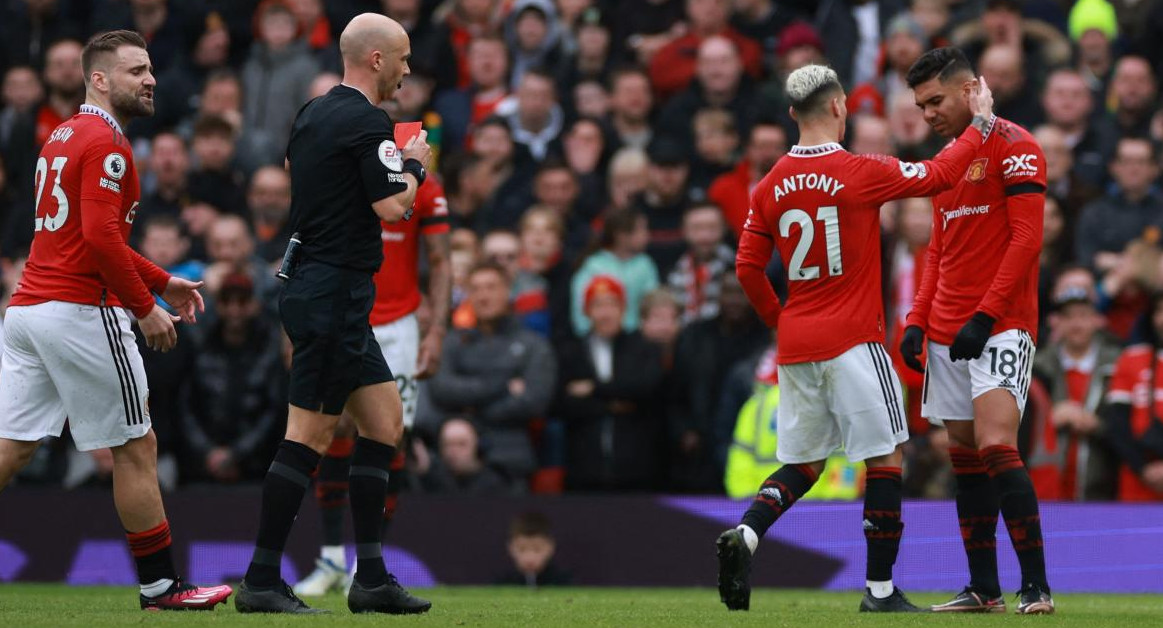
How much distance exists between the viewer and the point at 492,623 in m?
7.66

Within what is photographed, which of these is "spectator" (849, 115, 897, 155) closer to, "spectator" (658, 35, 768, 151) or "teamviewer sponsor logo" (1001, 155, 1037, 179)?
"spectator" (658, 35, 768, 151)

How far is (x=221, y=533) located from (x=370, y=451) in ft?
14.7

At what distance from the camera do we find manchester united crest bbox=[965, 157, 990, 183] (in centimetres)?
875

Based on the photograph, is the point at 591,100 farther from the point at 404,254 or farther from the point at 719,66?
the point at 404,254

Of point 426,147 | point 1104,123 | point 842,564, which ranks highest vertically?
point 1104,123

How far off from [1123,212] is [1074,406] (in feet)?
6.84

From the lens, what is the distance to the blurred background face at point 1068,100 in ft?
48.4

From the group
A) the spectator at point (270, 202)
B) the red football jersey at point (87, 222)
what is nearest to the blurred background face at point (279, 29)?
the spectator at point (270, 202)

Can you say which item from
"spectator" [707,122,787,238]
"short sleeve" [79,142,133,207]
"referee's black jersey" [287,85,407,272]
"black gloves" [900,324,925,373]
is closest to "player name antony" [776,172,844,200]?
"black gloves" [900,324,925,373]

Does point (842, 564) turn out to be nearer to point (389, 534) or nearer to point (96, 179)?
point (389, 534)

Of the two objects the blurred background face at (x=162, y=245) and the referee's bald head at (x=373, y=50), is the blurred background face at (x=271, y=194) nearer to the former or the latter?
the blurred background face at (x=162, y=245)

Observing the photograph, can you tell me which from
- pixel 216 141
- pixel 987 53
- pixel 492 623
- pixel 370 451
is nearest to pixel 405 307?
pixel 370 451

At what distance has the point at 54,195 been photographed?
8.07 meters

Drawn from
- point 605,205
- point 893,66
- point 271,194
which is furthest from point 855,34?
point 271,194
